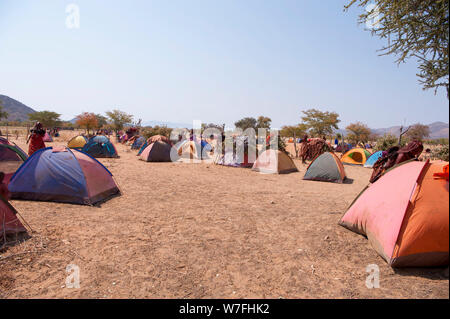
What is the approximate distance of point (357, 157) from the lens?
59.8ft

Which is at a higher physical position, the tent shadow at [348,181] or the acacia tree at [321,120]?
the acacia tree at [321,120]

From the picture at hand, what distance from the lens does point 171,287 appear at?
3.47 meters

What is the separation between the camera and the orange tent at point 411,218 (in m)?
3.53

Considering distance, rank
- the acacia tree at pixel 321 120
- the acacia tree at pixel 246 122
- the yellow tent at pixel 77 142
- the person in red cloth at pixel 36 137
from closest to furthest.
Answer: the person in red cloth at pixel 36 137, the yellow tent at pixel 77 142, the acacia tree at pixel 321 120, the acacia tree at pixel 246 122

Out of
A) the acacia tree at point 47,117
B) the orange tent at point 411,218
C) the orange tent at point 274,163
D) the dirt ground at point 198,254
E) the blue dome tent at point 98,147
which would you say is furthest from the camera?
the acacia tree at point 47,117

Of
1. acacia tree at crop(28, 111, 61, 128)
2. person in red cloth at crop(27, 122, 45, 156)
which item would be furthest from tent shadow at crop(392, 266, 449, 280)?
acacia tree at crop(28, 111, 61, 128)

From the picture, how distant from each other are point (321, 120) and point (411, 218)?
4060 cm

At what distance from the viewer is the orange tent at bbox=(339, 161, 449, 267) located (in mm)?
3531

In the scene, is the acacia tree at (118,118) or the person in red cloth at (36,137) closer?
the person in red cloth at (36,137)

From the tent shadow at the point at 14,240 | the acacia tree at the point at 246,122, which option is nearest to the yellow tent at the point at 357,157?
the tent shadow at the point at 14,240

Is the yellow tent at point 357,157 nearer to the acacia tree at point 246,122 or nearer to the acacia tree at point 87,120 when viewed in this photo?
the acacia tree at point 87,120

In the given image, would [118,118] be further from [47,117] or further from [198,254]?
[198,254]

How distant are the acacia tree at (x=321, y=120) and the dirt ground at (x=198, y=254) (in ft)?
118

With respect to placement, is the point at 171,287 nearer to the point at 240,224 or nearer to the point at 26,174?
the point at 240,224
